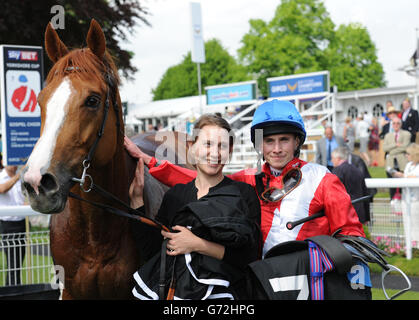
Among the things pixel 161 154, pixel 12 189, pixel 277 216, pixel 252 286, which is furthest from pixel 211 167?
pixel 12 189

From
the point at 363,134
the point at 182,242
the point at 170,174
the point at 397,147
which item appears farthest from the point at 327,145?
the point at 182,242

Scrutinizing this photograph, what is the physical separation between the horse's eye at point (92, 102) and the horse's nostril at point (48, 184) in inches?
18.2

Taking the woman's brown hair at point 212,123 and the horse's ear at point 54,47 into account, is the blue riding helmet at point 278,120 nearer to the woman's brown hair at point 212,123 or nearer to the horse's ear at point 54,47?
the woman's brown hair at point 212,123

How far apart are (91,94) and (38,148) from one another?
1.38 ft

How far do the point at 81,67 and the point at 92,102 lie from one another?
0.73 ft

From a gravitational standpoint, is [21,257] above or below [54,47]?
below

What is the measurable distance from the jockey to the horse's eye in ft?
2.81

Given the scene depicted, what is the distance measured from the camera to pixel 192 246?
2.18m

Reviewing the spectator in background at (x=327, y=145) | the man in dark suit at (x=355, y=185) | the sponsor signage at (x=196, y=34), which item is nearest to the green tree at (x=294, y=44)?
the sponsor signage at (x=196, y=34)

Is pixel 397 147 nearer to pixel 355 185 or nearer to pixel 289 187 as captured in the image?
pixel 355 185

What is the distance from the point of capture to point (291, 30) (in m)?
33.5

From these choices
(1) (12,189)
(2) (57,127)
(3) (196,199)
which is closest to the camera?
(2) (57,127)

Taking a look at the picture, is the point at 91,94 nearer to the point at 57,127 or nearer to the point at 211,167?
the point at 57,127

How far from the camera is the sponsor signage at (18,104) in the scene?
585 centimetres
